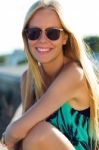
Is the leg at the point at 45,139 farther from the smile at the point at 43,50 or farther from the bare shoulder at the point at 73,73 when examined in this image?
the smile at the point at 43,50

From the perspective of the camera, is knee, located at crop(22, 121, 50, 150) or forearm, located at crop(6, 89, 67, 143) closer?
knee, located at crop(22, 121, 50, 150)

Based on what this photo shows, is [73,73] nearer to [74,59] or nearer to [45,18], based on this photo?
[74,59]

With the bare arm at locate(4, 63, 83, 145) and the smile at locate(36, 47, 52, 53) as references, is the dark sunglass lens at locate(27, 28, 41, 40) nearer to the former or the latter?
the smile at locate(36, 47, 52, 53)

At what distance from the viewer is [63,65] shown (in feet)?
15.5

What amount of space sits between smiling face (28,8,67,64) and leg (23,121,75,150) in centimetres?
56

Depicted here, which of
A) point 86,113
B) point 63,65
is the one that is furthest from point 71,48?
point 86,113

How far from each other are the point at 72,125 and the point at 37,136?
474mm

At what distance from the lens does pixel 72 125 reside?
466 cm

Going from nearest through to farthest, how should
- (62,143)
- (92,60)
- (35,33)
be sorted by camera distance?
(62,143)
(35,33)
(92,60)

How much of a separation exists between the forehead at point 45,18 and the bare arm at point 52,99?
33cm

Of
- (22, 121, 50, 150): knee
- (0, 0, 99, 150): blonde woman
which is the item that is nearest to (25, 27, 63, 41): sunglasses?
(0, 0, 99, 150): blonde woman

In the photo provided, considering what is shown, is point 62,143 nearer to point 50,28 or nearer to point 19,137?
point 19,137

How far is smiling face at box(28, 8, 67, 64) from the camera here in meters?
4.55

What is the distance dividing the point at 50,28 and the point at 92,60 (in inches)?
24.3
